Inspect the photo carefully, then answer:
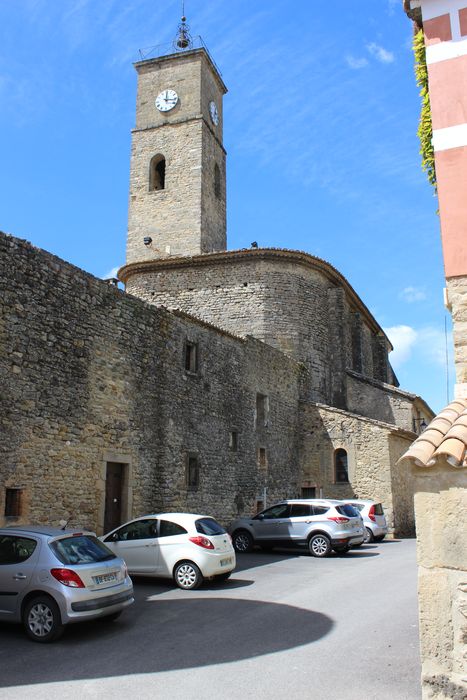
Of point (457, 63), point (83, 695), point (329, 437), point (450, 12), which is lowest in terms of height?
point (83, 695)

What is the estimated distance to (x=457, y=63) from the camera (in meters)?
6.90

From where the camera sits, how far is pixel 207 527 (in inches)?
418

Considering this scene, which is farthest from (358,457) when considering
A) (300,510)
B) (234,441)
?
(300,510)

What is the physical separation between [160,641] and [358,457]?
16.0m

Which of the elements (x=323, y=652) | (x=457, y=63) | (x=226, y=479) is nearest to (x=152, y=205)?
(x=226, y=479)

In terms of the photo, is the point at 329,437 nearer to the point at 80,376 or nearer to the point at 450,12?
the point at 80,376

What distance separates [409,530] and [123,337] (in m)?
13.6

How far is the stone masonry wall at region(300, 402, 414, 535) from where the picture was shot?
2083cm

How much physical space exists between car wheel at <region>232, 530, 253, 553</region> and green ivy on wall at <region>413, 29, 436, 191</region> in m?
11.1

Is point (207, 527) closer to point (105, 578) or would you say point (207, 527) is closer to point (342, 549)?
point (105, 578)

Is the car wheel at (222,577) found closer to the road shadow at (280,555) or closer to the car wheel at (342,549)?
the road shadow at (280,555)

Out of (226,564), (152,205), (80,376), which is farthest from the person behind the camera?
(152,205)

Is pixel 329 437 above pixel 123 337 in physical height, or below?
below

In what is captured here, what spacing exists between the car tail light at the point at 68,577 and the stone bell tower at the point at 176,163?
77.3ft
